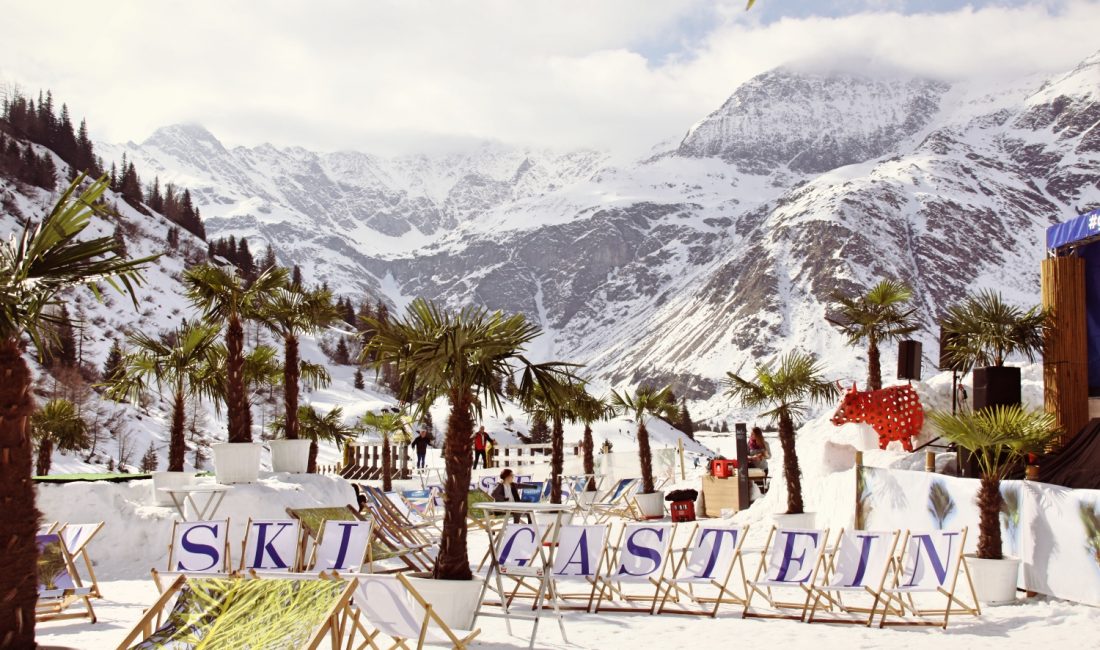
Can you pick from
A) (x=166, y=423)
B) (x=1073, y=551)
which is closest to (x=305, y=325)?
(x=1073, y=551)

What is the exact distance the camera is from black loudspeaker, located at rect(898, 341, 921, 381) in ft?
46.4

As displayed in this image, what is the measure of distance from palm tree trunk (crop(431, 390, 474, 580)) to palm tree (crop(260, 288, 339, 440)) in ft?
20.8

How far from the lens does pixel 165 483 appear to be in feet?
40.9

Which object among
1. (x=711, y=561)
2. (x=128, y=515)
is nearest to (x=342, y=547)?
(x=711, y=561)

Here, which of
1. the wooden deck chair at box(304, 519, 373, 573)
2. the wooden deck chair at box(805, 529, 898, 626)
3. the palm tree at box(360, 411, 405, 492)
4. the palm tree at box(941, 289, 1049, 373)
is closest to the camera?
the wooden deck chair at box(304, 519, 373, 573)

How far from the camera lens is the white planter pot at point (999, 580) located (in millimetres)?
8328

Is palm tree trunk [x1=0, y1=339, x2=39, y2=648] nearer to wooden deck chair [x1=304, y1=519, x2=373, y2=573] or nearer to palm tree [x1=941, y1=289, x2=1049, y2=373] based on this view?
wooden deck chair [x1=304, y1=519, x2=373, y2=573]

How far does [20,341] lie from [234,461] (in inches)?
271

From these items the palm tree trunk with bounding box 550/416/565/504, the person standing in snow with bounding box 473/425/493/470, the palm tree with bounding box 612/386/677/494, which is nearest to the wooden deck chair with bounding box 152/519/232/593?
the palm tree trunk with bounding box 550/416/565/504

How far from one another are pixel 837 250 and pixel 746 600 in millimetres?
139662

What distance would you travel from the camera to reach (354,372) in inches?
2422

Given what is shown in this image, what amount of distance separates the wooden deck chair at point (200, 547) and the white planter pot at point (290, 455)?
5.96 metres

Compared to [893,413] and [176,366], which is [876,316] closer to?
[893,413]

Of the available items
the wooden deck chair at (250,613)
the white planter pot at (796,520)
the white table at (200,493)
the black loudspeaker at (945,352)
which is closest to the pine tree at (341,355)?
the white table at (200,493)
